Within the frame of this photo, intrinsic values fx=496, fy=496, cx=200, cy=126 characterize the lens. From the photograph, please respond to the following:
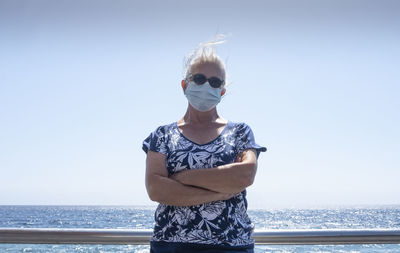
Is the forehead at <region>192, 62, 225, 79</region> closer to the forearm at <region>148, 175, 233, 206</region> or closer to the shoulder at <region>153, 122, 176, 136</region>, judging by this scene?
the shoulder at <region>153, 122, 176, 136</region>

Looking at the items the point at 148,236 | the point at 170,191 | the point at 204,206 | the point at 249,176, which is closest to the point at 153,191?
the point at 170,191

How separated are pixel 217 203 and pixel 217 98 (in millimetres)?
497

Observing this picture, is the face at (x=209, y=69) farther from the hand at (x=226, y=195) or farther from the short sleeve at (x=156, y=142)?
the hand at (x=226, y=195)

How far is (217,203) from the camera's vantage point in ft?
6.70

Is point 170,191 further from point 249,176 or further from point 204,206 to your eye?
point 249,176

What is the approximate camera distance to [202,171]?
80.0 inches

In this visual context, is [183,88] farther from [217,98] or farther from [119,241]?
[119,241]

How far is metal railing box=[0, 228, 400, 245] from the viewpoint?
289cm

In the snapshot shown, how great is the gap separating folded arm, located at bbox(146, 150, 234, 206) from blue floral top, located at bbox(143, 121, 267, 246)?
3cm

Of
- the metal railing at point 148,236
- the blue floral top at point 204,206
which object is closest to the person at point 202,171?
the blue floral top at point 204,206

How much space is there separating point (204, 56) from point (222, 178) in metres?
0.58

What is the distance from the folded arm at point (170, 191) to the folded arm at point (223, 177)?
0.08 ft

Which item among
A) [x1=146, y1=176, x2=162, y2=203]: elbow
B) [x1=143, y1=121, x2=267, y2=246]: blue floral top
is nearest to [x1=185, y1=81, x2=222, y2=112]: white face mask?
[x1=143, y1=121, x2=267, y2=246]: blue floral top

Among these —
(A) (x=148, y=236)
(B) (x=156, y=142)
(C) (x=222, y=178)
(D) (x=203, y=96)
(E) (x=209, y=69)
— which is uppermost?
(E) (x=209, y=69)
